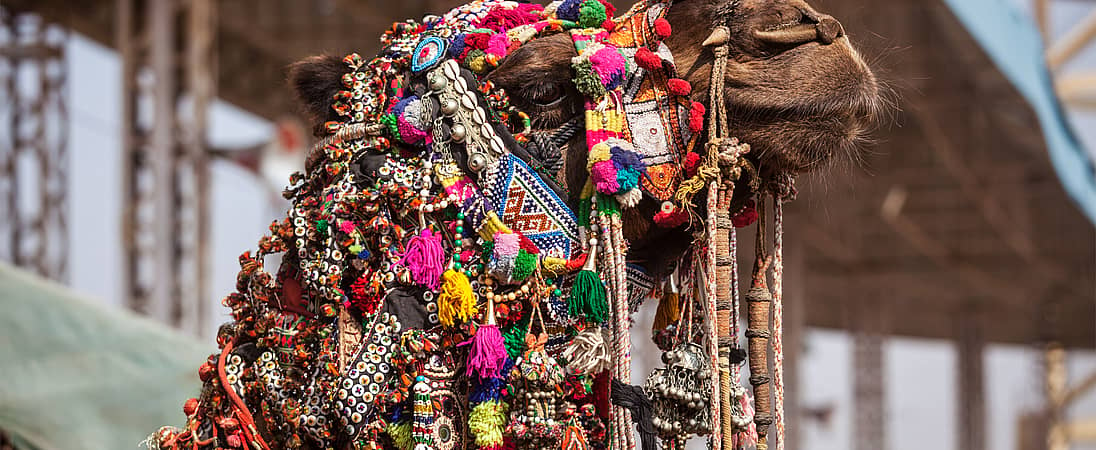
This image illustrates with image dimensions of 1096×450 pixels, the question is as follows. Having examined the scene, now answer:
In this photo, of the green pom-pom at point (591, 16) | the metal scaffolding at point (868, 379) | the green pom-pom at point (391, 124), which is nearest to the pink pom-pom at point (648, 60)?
the green pom-pom at point (591, 16)

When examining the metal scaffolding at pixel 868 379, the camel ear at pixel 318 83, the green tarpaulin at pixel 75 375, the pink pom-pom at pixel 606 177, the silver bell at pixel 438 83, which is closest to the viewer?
the pink pom-pom at pixel 606 177

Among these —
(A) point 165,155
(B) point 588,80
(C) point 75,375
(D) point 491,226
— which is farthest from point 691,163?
(A) point 165,155

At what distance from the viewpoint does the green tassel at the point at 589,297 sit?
1.57 m

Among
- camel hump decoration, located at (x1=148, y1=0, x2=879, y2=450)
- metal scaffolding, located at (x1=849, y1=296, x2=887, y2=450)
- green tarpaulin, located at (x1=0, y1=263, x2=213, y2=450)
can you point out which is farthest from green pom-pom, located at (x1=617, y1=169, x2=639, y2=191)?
metal scaffolding, located at (x1=849, y1=296, x2=887, y2=450)

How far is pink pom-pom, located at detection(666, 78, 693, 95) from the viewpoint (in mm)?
1588

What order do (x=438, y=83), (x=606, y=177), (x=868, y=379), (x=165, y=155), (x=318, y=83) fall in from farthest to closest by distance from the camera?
(x=868, y=379), (x=165, y=155), (x=318, y=83), (x=438, y=83), (x=606, y=177)

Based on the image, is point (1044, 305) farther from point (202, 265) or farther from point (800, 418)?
point (202, 265)

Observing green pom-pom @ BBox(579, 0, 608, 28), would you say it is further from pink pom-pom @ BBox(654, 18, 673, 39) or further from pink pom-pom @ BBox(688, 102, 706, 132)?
pink pom-pom @ BBox(688, 102, 706, 132)

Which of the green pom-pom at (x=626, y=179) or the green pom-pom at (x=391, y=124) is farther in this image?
the green pom-pom at (x=391, y=124)

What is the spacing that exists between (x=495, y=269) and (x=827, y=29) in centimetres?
54

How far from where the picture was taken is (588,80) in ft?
5.23

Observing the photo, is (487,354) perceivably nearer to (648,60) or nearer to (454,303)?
(454,303)

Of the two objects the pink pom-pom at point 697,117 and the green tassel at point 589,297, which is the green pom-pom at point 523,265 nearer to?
the green tassel at point 589,297

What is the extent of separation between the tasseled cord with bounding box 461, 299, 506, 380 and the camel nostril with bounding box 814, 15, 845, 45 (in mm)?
577
